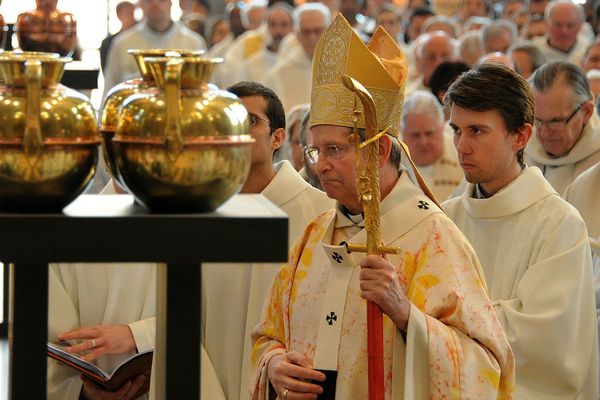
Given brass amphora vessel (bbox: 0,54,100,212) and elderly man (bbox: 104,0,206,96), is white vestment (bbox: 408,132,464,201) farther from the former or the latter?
elderly man (bbox: 104,0,206,96)

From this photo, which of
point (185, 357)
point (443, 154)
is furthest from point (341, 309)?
point (443, 154)

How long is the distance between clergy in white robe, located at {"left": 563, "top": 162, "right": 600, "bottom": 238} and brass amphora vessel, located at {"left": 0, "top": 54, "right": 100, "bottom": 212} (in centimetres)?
342

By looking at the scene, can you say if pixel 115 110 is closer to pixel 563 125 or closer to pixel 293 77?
pixel 563 125

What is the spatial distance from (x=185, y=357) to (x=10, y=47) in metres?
3.90

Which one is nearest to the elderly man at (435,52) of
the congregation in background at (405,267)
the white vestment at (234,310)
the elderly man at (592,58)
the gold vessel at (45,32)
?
the elderly man at (592,58)

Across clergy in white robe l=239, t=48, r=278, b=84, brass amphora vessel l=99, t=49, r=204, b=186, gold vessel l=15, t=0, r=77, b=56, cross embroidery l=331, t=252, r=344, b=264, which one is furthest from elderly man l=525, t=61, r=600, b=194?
clergy in white robe l=239, t=48, r=278, b=84

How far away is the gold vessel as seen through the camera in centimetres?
513

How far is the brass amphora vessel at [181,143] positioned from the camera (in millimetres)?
2289

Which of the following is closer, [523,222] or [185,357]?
[185,357]

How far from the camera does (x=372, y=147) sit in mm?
3268

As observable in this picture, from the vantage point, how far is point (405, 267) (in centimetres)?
343

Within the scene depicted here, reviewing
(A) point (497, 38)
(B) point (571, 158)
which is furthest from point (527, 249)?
(A) point (497, 38)

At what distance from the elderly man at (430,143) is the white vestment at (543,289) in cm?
248

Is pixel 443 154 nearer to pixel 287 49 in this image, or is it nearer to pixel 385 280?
pixel 385 280
